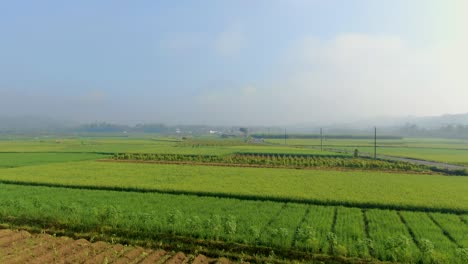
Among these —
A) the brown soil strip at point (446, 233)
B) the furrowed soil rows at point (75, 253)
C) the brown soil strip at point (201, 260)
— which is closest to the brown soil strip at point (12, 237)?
the furrowed soil rows at point (75, 253)

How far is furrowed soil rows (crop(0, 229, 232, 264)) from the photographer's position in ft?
32.6

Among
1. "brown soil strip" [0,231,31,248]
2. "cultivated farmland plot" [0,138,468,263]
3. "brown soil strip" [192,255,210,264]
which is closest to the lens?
"brown soil strip" [192,255,210,264]

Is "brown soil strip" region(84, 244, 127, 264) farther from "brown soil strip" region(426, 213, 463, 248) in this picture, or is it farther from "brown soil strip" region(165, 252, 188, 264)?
"brown soil strip" region(426, 213, 463, 248)

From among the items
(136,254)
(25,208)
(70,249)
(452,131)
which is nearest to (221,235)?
(136,254)

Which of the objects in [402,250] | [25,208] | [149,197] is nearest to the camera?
[402,250]

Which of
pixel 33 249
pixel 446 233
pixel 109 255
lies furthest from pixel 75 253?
pixel 446 233

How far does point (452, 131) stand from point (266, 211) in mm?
193080

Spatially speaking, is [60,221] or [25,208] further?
[25,208]

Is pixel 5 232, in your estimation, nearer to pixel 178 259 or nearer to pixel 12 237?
pixel 12 237

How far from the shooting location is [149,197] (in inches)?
703

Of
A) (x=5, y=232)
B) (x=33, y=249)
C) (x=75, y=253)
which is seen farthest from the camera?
(x=5, y=232)

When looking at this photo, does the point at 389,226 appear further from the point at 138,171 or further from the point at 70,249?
the point at 138,171

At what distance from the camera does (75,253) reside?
10414 mm

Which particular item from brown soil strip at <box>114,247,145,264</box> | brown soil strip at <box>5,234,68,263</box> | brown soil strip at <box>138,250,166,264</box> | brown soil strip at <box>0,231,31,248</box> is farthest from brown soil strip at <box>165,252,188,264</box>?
brown soil strip at <box>0,231,31,248</box>
